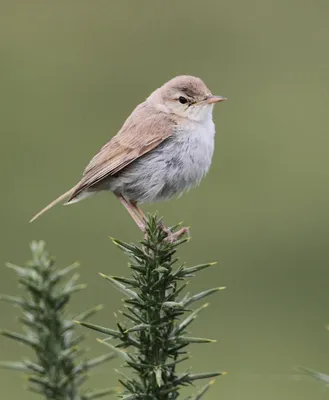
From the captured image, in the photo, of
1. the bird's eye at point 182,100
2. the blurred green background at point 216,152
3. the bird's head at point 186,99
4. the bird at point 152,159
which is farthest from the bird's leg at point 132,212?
the blurred green background at point 216,152

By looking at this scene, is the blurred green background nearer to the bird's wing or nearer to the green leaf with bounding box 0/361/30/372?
the bird's wing

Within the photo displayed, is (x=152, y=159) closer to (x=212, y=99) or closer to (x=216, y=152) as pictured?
(x=212, y=99)

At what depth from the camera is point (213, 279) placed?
7.64 m

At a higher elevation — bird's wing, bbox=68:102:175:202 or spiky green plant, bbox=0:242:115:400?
bird's wing, bbox=68:102:175:202

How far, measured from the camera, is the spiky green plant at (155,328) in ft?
3.46

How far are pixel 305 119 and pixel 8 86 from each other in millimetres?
3937

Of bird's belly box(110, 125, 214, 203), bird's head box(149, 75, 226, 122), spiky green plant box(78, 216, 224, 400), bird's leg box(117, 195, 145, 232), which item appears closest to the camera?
spiky green plant box(78, 216, 224, 400)

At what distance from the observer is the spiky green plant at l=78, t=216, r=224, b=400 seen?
3.46ft

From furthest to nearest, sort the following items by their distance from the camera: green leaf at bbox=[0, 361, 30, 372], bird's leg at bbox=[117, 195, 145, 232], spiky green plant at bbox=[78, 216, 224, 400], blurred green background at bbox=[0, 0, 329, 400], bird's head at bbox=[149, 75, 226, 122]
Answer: blurred green background at bbox=[0, 0, 329, 400], bird's head at bbox=[149, 75, 226, 122], bird's leg at bbox=[117, 195, 145, 232], spiky green plant at bbox=[78, 216, 224, 400], green leaf at bbox=[0, 361, 30, 372]

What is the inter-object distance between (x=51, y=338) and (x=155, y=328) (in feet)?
0.71

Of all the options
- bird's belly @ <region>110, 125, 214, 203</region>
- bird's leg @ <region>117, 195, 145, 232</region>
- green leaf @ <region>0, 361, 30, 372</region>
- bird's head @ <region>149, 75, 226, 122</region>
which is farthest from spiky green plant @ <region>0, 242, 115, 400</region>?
bird's head @ <region>149, 75, 226, 122</region>

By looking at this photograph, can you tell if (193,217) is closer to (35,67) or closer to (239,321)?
(239,321)

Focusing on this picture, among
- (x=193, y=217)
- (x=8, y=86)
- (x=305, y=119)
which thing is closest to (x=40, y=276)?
(x=193, y=217)

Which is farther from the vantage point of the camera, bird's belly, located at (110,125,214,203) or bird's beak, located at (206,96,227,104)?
bird's beak, located at (206,96,227,104)
